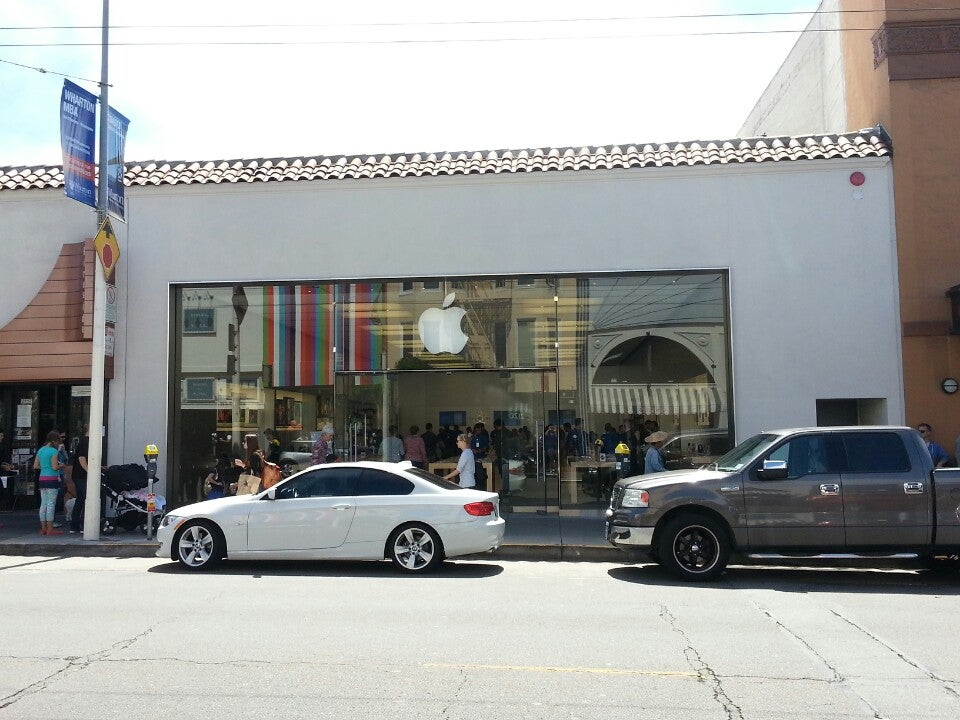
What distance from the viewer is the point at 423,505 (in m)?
10.5

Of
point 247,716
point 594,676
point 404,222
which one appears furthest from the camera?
point 404,222

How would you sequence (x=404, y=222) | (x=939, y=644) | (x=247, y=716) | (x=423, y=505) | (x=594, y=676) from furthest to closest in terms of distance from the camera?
(x=404, y=222), (x=423, y=505), (x=939, y=644), (x=594, y=676), (x=247, y=716)

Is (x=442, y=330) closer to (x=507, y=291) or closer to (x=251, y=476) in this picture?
(x=507, y=291)

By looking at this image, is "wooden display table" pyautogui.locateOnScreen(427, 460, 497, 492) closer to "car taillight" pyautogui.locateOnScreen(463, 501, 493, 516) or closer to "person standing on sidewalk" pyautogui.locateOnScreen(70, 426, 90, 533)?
"car taillight" pyautogui.locateOnScreen(463, 501, 493, 516)

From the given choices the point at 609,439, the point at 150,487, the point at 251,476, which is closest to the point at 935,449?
the point at 609,439

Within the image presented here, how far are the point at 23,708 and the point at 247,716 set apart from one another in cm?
139

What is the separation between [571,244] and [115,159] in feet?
24.7

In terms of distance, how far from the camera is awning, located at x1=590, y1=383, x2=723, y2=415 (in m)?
15.1

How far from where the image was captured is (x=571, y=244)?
15109 mm

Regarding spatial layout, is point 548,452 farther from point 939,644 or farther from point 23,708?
point 23,708

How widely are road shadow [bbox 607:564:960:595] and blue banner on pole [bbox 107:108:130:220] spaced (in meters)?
9.24

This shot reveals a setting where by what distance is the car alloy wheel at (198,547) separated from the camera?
10.8 meters

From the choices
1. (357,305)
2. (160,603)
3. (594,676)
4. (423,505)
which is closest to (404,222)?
(357,305)

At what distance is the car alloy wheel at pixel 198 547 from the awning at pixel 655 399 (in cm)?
737
